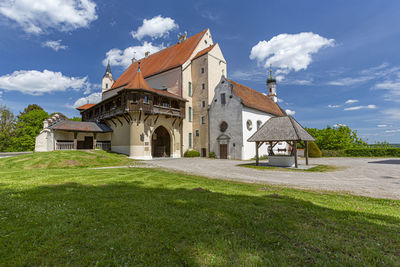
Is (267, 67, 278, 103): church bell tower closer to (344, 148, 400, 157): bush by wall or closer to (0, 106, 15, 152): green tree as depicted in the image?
(344, 148, 400, 157): bush by wall

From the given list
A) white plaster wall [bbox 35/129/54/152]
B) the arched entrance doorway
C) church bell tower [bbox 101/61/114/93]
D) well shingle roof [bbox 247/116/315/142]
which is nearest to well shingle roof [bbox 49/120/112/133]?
white plaster wall [bbox 35/129/54/152]

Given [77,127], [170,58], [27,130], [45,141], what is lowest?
[45,141]

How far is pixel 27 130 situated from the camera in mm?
39906

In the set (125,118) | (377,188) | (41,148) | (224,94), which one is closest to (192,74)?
(224,94)

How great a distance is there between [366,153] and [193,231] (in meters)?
35.7

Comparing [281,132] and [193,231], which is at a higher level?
[281,132]

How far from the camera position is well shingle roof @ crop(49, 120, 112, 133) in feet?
79.0

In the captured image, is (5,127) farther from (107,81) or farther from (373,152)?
(373,152)

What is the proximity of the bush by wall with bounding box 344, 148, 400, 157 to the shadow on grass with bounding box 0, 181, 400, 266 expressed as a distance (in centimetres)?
3183

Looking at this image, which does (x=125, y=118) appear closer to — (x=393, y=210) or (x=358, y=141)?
(x=393, y=210)

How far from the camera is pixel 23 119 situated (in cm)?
4038

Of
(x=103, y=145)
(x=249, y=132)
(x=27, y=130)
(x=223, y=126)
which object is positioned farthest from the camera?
(x=27, y=130)

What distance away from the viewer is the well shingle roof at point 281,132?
15430mm

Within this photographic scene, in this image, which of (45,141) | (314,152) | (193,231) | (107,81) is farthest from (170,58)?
(193,231)
